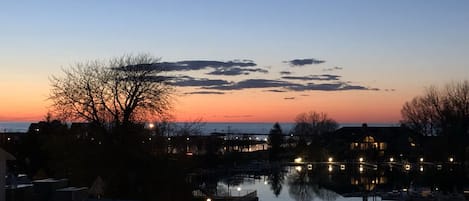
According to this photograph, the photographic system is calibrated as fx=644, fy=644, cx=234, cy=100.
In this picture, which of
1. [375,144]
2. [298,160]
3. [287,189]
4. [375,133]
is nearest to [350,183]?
[287,189]

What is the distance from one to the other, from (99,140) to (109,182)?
4.23m

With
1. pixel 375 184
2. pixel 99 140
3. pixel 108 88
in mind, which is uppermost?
pixel 108 88

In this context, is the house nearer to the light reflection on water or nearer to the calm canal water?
the calm canal water

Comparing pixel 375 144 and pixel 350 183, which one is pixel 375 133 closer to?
pixel 375 144

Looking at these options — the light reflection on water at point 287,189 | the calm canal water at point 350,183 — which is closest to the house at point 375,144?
the calm canal water at point 350,183

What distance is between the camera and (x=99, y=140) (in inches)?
1452

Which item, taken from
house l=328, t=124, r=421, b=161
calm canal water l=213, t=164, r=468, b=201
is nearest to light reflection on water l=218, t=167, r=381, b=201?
calm canal water l=213, t=164, r=468, b=201

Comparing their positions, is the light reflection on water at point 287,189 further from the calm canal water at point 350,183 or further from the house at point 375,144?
the house at point 375,144

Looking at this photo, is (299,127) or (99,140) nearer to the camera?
(99,140)

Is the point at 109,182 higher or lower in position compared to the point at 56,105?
lower

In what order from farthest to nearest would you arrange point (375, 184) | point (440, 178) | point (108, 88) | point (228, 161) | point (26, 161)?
point (228, 161)
point (375, 184)
point (440, 178)
point (26, 161)
point (108, 88)

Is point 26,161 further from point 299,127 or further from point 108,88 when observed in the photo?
point 299,127

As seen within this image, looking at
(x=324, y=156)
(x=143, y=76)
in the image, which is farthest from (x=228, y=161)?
(x=143, y=76)

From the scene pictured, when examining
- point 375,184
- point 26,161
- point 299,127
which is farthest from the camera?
point 299,127
